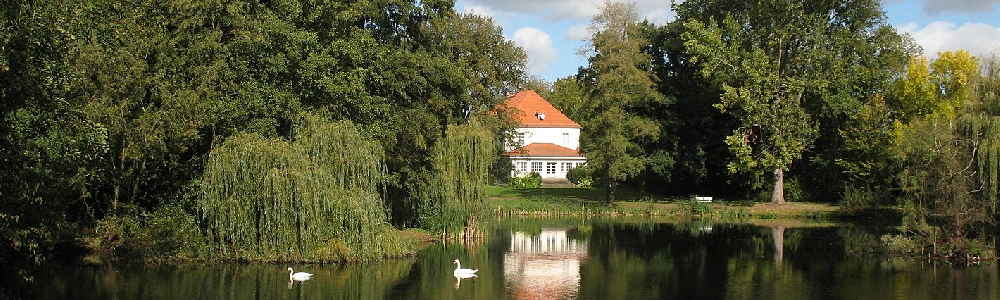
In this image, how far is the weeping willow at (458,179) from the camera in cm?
2822

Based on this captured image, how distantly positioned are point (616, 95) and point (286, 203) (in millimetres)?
23801

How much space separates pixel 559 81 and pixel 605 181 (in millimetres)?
49522

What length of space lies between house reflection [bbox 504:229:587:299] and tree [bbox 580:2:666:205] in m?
9.26

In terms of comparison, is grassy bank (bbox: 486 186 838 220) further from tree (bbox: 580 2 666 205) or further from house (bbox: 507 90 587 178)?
house (bbox: 507 90 587 178)

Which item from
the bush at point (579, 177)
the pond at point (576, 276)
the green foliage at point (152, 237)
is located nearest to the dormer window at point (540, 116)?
the bush at point (579, 177)

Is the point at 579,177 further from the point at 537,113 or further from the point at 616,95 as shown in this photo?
the point at 616,95

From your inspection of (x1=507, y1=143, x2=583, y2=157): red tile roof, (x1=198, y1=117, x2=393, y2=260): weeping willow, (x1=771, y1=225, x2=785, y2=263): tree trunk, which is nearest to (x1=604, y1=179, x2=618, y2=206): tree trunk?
(x1=771, y1=225, x2=785, y2=263): tree trunk

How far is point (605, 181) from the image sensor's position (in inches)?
1818

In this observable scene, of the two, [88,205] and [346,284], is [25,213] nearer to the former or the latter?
[346,284]

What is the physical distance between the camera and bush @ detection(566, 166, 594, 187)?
56.5 m

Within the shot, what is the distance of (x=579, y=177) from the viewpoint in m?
58.1

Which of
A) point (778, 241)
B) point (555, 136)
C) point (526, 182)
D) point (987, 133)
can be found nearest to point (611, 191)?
point (526, 182)

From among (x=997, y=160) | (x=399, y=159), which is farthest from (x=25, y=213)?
(x=997, y=160)

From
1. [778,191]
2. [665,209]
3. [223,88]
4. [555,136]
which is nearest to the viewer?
[223,88]
